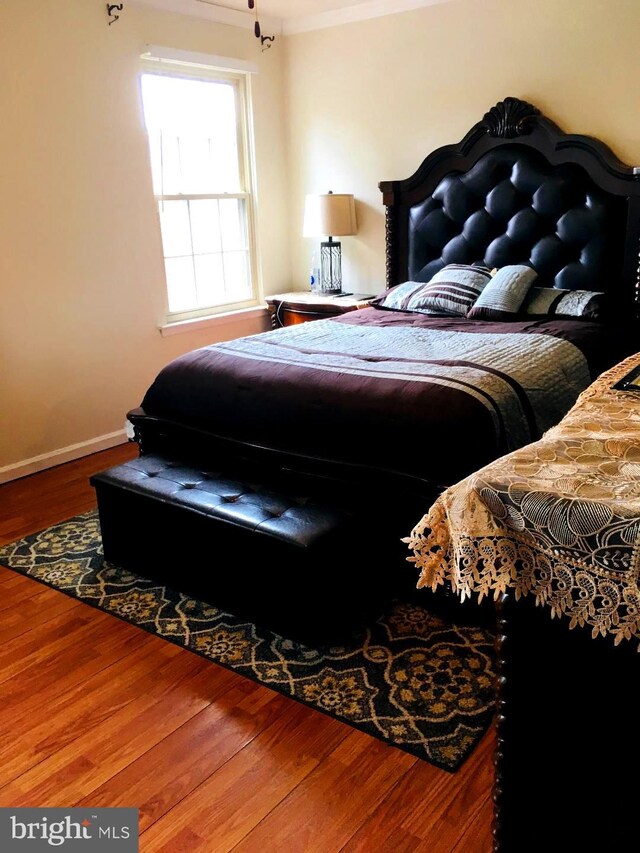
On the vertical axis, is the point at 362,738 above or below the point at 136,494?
below

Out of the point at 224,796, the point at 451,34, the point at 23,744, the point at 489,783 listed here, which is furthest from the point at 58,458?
the point at 451,34

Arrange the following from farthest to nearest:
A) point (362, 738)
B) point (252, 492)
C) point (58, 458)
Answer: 1. point (58, 458)
2. point (252, 492)
3. point (362, 738)

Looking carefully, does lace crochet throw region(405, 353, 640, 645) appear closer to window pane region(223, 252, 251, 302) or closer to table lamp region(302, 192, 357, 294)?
table lamp region(302, 192, 357, 294)

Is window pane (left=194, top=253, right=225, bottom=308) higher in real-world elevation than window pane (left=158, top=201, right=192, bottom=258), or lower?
lower

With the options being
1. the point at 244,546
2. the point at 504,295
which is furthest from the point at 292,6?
the point at 244,546

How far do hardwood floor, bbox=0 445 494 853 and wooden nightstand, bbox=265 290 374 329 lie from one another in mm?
2784

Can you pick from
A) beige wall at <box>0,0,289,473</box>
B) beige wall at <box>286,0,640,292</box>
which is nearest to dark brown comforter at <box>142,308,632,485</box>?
beige wall at <box>0,0,289,473</box>

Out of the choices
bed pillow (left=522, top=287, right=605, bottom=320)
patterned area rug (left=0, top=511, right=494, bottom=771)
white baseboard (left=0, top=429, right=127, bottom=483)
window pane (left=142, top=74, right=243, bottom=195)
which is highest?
window pane (left=142, top=74, right=243, bottom=195)

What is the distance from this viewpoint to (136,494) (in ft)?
8.58

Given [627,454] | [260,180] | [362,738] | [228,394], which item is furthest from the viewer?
[260,180]

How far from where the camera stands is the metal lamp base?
5.12 metres

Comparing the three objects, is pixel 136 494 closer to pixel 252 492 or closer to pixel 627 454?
pixel 252 492

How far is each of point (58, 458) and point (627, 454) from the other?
3.44m

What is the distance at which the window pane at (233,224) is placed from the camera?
5023 mm
